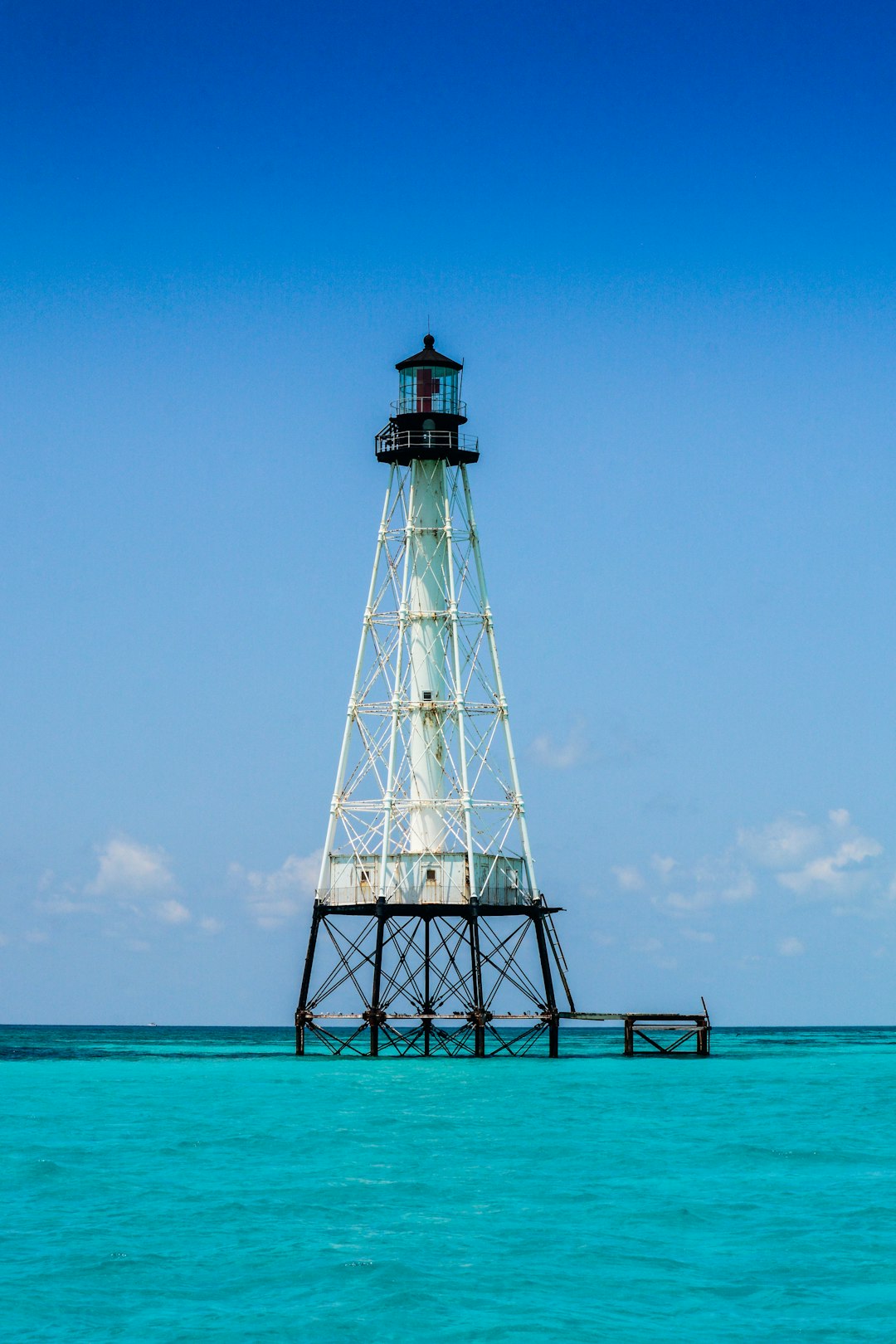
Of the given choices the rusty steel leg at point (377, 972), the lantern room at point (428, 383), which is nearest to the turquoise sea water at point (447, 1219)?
the rusty steel leg at point (377, 972)

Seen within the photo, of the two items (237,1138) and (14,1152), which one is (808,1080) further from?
(14,1152)

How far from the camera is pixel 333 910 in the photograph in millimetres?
64562

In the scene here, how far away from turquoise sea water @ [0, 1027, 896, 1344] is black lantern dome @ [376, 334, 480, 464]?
25297mm

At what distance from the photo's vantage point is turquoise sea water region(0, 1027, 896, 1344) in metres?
20.7

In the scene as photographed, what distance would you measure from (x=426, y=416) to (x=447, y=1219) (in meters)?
42.8

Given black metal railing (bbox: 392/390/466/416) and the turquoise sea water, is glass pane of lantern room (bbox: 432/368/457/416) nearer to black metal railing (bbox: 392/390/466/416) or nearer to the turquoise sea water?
black metal railing (bbox: 392/390/466/416)

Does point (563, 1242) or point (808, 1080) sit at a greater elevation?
point (808, 1080)

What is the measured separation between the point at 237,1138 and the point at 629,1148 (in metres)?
7.94

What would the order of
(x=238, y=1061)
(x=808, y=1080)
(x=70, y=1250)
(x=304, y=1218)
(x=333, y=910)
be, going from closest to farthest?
(x=70, y=1250), (x=304, y=1218), (x=808, y=1080), (x=333, y=910), (x=238, y=1061)

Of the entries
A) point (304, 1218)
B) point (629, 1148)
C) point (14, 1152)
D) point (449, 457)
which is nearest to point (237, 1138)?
point (14, 1152)

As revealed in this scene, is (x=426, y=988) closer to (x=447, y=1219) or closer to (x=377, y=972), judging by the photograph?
(x=377, y=972)

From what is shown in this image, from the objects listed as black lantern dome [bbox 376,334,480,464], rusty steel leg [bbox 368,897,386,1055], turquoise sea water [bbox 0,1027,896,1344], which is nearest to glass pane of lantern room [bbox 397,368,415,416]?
black lantern dome [bbox 376,334,480,464]

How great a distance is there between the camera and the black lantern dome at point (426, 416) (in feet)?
214

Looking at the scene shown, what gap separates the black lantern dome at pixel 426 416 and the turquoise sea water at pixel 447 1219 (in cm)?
2530
